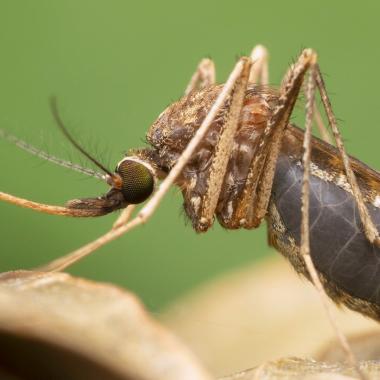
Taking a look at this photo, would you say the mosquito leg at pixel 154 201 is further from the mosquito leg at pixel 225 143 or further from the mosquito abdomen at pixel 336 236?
the mosquito abdomen at pixel 336 236

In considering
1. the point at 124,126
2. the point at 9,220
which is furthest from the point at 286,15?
the point at 9,220

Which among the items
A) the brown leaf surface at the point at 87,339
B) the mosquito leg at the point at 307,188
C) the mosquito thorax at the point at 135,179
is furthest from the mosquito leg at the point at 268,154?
the brown leaf surface at the point at 87,339

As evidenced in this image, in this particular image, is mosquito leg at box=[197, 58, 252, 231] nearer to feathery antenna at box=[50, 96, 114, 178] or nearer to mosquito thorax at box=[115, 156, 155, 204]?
mosquito thorax at box=[115, 156, 155, 204]

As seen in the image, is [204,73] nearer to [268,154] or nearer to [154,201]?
[268,154]

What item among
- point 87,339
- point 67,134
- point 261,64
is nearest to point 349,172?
point 67,134

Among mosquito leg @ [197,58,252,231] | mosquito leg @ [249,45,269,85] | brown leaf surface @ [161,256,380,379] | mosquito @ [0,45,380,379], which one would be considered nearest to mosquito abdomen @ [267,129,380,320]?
mosquito @ [0,45,380,379]

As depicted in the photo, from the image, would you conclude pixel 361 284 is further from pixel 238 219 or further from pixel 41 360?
pixel 41 360

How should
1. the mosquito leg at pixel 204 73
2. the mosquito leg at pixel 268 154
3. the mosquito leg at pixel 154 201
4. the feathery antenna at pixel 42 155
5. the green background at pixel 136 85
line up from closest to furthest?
the mosquito leg at pixel 154 201, the feathery antenna at pixel 42 155, the mosquito leg at pixel 268 154, the mosquito leg at pixel 204 73, the green background at pixel 136 85
